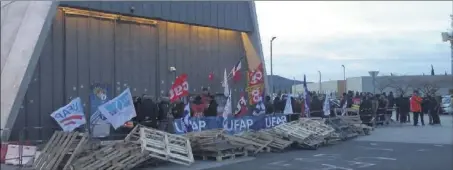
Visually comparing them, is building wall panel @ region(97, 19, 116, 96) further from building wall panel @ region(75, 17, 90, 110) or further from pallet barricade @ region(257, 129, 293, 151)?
pallet barricade @ region(257, 129, 293, 151)

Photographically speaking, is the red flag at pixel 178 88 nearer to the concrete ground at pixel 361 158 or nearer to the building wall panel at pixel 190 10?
the concrete ground at pixel 361 158

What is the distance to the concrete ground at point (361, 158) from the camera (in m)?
12.8

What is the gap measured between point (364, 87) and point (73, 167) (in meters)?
55.9

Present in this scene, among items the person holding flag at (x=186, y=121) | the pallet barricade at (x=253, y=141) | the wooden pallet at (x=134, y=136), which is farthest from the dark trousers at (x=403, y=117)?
the wooden pallet at (x=134, y=136)

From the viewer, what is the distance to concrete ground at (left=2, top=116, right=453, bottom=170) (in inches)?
505

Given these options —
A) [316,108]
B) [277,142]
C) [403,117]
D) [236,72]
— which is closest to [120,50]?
[236,72]

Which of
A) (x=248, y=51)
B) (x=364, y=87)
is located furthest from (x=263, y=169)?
(x=364, y=87)

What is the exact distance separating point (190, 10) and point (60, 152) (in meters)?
11.0

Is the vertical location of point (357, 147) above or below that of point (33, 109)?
below

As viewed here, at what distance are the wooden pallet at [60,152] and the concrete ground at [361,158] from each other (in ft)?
4.68

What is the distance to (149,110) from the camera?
1770 cm

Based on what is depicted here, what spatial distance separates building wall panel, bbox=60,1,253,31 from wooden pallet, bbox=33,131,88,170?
5.88 m

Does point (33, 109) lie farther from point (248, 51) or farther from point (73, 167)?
point (248, 51)

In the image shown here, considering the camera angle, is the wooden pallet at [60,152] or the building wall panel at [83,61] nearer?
the wooden pallet at [60,152]
